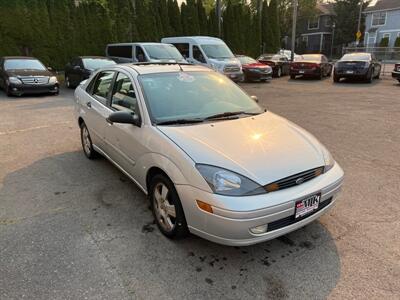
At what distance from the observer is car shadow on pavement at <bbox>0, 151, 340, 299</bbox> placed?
264 centimetres

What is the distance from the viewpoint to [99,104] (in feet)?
15.6

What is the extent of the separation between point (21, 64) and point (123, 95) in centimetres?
1148

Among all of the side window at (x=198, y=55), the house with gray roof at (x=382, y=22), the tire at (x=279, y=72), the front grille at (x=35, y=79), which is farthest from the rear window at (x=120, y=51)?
the house with gray roof at (x=382, y=22)

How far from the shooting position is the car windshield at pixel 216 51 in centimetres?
1622

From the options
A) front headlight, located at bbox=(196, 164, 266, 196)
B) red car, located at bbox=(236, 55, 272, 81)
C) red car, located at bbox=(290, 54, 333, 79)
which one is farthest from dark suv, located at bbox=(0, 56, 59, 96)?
red car, located at bbox=(290, 54, 333, 79)

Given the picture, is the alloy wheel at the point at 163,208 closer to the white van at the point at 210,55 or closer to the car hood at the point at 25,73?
the car hood at the point at 25,73

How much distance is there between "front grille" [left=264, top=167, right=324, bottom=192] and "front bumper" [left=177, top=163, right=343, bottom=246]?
4 centimetres

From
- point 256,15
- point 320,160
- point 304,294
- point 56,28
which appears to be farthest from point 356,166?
point 256,15

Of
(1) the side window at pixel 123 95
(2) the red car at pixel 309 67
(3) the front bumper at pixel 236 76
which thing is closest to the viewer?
(1) the side window at pixel 123 95

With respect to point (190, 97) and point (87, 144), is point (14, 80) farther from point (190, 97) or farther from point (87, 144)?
point (190, 97)

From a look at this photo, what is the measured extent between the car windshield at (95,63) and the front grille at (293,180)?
12557 mm

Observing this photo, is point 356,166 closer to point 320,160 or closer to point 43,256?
point 320,160

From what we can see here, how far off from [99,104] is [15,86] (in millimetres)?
9526

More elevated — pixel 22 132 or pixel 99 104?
pixel 99 104
